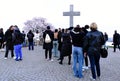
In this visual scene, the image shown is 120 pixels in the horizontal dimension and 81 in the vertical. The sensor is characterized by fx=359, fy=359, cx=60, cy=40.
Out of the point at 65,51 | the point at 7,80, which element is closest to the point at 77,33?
the point at 7,80

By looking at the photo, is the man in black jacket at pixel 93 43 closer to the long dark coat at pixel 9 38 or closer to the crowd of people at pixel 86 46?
the crowd of people at pixel 86 46

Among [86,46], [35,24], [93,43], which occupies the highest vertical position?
[93,43]

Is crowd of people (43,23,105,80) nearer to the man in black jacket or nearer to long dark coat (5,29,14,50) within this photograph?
the man in black jacket

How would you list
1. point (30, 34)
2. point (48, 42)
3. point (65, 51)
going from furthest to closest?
1. point (30, 34)
2. point (48, 42)
3. point (65, 51)

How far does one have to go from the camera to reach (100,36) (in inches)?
449

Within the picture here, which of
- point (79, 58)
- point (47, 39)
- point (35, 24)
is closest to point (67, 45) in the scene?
point (47, 39)

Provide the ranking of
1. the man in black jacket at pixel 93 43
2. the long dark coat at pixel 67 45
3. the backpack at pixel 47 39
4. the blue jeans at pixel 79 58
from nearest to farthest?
the man in black jacket at pixel 93 43 < the blue jeans at pixel 79 58 < the long dark coat at pixel 67 45 < the backpack at pixel 47 39

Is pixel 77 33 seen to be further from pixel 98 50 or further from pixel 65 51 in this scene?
pixel 65 51

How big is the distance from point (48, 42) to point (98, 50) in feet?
23.4

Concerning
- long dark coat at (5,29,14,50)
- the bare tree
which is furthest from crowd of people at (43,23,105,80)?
the bare tree

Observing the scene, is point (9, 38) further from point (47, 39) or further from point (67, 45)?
point (67, 45)

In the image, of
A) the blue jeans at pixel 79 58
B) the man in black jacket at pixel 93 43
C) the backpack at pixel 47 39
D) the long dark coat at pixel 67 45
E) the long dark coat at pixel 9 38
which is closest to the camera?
the man in black jacket at pixel 93 43

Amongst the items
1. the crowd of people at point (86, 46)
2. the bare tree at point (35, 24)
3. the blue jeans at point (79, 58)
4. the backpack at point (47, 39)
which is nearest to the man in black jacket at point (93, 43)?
the crowd of people at point (86, 46)

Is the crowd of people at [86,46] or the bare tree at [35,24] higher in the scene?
the crowd of people at [86,46]
